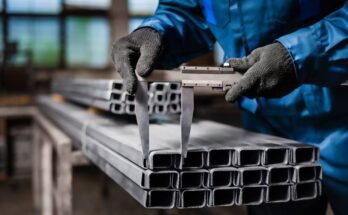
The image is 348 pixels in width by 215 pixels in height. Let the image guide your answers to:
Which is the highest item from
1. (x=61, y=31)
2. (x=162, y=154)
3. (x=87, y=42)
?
(x=61, y=31)

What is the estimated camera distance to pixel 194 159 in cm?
90

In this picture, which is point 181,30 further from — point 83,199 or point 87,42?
point 87,42

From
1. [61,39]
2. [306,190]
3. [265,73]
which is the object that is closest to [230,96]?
[265,73]

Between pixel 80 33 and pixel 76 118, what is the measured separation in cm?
437

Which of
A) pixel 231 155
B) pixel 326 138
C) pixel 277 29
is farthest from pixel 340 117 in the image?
pixel 231 155

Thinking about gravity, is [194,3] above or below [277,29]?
above

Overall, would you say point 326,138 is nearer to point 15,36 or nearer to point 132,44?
point 132,44

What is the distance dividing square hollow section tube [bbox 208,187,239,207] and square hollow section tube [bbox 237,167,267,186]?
0.10 feet

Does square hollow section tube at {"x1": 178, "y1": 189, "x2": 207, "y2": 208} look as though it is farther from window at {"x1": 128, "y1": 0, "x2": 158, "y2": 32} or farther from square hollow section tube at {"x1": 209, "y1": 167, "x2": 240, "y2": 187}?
window at {"x1": 128, "y1": 0, "x2": 158, "y2": 32}

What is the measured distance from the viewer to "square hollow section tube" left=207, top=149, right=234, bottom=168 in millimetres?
912

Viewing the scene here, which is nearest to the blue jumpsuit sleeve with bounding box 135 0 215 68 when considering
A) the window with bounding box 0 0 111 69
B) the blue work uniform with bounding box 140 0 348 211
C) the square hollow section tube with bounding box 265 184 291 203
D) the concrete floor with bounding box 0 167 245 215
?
the blue work uniform with bounding box 140 0 348 211

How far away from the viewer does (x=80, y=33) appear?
5.83 meters

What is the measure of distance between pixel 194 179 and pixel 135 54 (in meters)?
0.38

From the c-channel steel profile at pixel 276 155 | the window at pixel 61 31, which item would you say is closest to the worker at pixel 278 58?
the c-channel steel profile at pixel 276 155
